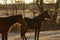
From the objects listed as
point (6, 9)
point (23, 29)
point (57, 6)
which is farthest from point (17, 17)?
point (57, 6)

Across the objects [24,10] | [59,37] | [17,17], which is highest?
[17,17]

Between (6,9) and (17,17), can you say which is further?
(6,9)

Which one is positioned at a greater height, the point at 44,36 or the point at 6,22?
the point at 6,22

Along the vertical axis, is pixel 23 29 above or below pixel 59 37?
above

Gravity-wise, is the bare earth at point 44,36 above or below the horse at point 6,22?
below

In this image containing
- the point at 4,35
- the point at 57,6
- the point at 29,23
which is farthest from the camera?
the point at 57,6

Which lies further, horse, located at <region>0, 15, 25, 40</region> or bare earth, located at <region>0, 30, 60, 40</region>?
bare earth, located at <region>0, 30, 60, 40</region>

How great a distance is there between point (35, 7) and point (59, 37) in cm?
250

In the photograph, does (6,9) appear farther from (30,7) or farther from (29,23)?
(29,23)

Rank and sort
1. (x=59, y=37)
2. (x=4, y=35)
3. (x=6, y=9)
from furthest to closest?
(x=6, y=9), (x=59, y=37), (x=4, y=35)

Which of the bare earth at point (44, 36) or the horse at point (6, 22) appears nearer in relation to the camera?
the horse at point (6, 22)

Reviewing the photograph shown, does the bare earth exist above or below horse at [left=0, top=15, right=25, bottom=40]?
below

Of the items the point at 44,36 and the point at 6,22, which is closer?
the point at 6,22

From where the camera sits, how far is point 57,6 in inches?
536
